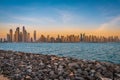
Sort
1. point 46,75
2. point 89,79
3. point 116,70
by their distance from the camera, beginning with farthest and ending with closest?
point 116,70
point 46,75
point 89,79

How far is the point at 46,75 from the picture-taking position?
41.5 feet

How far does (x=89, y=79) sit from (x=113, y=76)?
1686 millimetres

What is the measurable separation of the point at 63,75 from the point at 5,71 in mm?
4501

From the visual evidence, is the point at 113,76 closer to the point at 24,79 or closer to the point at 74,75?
the point at 74,75

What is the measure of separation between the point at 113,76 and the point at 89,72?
1528mm

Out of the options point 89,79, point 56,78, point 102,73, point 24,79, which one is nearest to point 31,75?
point 24,79

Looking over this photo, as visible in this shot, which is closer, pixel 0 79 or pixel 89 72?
pixel 0 79

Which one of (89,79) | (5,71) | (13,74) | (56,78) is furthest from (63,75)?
(5,71)

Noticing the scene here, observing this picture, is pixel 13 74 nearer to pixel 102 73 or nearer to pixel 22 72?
pixel 22 72

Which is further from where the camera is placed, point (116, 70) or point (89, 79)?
point (116, 70)

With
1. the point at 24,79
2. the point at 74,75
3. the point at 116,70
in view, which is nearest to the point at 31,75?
the point at 24,79

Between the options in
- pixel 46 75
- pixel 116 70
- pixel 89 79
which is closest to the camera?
pixel 89 79

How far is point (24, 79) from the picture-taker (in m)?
12.1

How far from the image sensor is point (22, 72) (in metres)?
13.8
